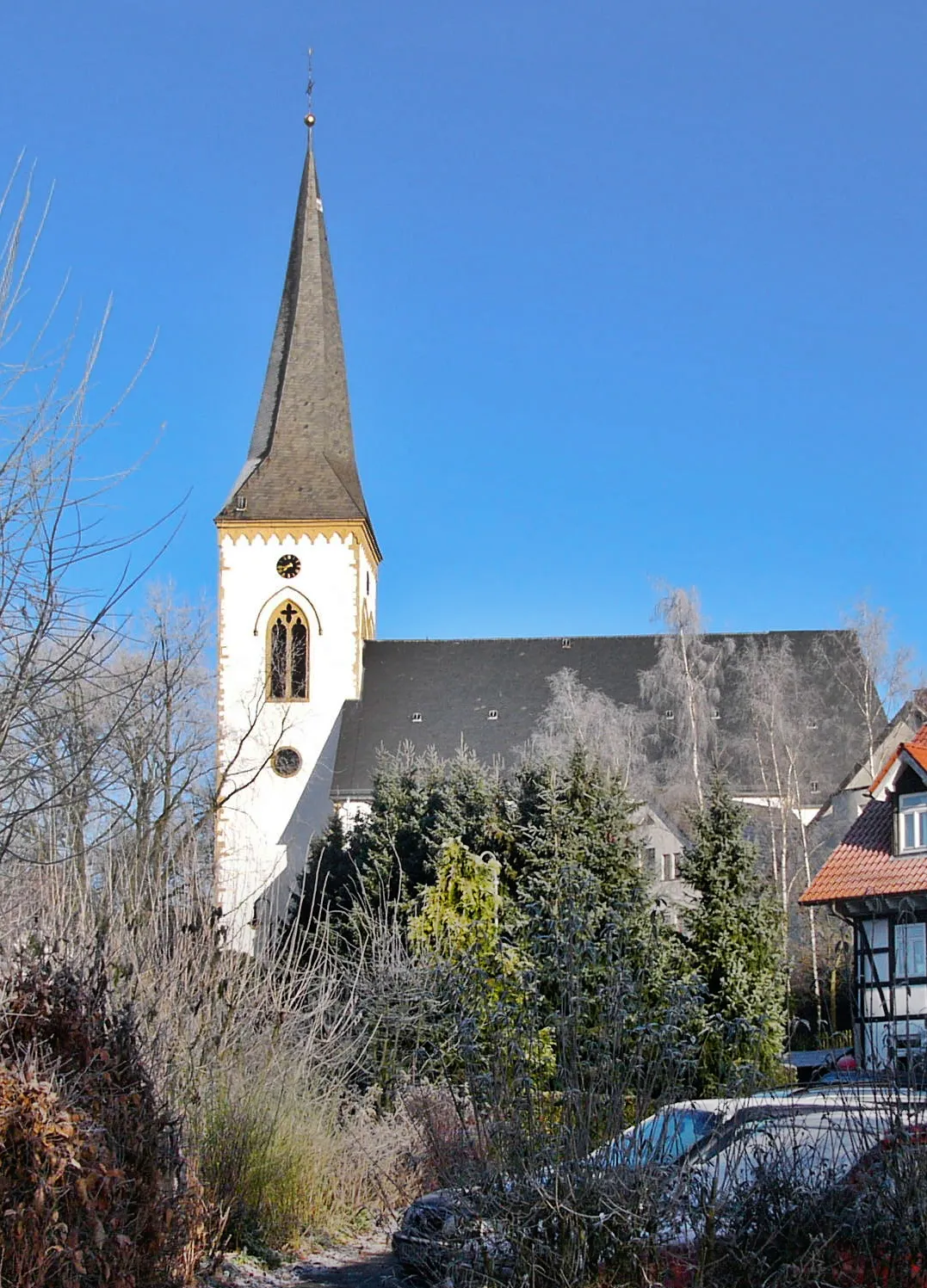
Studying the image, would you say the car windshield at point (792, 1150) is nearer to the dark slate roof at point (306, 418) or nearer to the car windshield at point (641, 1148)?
the car windshield at point (641, 1148)

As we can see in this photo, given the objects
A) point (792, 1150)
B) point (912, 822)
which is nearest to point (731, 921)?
point (912, 822)

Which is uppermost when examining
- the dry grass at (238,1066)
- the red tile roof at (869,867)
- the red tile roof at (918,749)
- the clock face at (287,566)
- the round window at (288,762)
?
the clock face at (287,566)

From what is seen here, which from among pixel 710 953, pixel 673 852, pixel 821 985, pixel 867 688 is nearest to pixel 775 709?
pixel 867 688

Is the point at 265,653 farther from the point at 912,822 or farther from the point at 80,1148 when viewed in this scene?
the point at 80,1148

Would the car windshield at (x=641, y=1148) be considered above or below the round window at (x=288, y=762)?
below

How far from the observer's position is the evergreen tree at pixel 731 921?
17844 mm

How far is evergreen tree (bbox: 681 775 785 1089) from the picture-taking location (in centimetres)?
1784

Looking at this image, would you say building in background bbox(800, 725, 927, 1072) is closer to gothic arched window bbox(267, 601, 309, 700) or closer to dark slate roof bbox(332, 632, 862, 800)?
dark slate roof bbox(332, 632, 862, 800)

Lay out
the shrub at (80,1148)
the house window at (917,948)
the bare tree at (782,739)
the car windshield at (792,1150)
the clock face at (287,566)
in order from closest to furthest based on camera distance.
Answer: the shrub at (80,1148)
the car windshield at (792,1150)
the house window at (917,948)
the bare tree at (782,739)
the clock face at (287,566)

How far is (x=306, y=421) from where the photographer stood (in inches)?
1663

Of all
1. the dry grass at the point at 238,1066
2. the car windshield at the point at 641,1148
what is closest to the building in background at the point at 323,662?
the dry grass at the point at 238,1066

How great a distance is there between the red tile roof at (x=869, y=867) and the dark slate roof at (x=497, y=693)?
17147mm

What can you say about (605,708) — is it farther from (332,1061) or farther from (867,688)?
(332,1061)

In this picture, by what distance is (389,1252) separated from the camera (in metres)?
10.6
